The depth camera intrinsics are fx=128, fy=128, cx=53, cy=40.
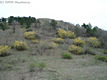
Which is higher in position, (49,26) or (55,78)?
(49,26)

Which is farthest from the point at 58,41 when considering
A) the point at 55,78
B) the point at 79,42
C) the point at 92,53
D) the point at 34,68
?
the point at 55,78

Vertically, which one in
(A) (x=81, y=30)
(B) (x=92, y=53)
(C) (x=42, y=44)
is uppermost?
(A) (x=81, y=30)

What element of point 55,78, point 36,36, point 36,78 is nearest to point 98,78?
point 55,78

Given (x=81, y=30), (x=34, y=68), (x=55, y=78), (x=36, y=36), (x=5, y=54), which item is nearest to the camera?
(x=55, y=78)

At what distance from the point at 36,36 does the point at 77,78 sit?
2139cm

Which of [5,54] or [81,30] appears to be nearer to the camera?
[5,54]

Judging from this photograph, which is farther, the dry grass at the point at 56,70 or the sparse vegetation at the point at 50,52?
the sparse vegetation at the point at 50,52

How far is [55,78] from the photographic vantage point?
8.38 m

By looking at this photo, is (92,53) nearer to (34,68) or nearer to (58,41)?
(58,41)

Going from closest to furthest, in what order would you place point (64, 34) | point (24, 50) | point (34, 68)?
point (34, 68) → point (24, 50) → point (64, 34)

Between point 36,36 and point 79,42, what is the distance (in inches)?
380

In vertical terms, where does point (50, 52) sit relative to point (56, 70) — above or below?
below

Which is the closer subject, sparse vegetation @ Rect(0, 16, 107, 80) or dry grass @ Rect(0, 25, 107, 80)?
dry grass @ Rect(0, 25, 107, 80)

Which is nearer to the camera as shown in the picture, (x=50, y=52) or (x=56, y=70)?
(x=56, y=70)
